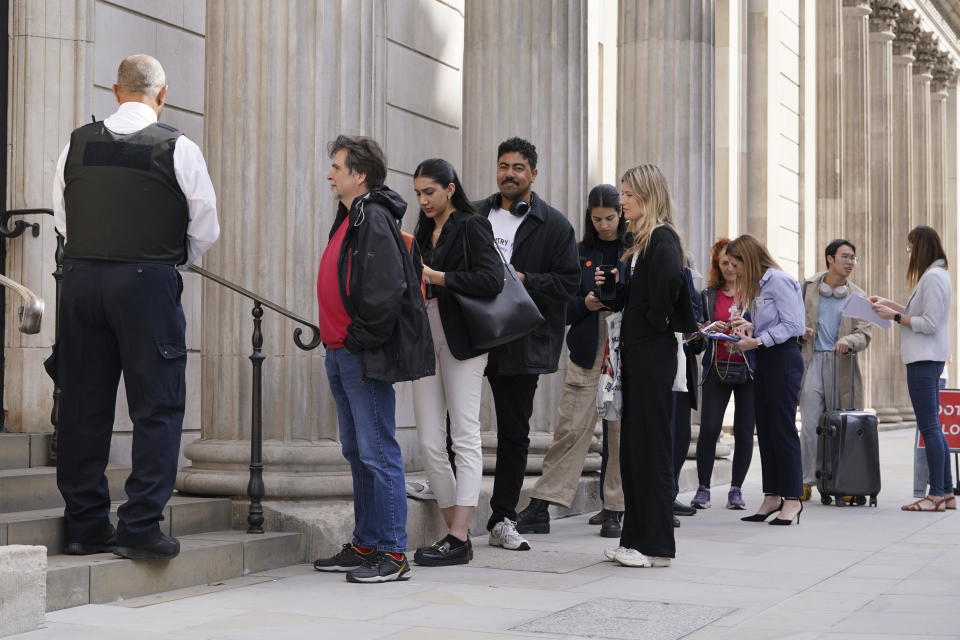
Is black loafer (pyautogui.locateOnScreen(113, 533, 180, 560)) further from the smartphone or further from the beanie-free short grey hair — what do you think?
the smartphone

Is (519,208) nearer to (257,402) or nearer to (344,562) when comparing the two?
(257,402)

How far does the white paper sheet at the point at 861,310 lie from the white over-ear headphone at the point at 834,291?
34 centimetres

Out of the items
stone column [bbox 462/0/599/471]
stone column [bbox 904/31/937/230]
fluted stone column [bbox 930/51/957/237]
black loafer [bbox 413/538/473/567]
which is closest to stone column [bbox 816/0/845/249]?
stone column [bbox 904/31/937/230]

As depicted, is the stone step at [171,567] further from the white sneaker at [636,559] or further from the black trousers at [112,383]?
the white sneaker at [636,559]

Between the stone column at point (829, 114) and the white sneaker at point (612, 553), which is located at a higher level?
the stone column at point (829, 114)

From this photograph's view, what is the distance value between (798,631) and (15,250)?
15.2 ft

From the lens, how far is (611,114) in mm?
16844

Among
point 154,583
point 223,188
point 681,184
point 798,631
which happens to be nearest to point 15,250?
point 223,188

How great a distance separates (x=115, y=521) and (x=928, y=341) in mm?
6438

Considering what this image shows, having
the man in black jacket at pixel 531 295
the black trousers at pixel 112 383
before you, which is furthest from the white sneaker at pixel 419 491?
the black trousers at pixel 112 383

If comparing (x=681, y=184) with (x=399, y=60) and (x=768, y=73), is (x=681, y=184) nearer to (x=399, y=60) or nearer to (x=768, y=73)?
(x=399, y=60)

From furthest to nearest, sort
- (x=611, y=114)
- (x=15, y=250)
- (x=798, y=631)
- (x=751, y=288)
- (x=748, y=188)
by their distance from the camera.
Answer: (x=748, y=188) < (x=611, y=114) < (x=751, y=288) < (x=15, y=250) < (x=798, y=631)

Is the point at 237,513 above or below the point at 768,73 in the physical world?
below

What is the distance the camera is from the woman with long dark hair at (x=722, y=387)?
10.3 m
